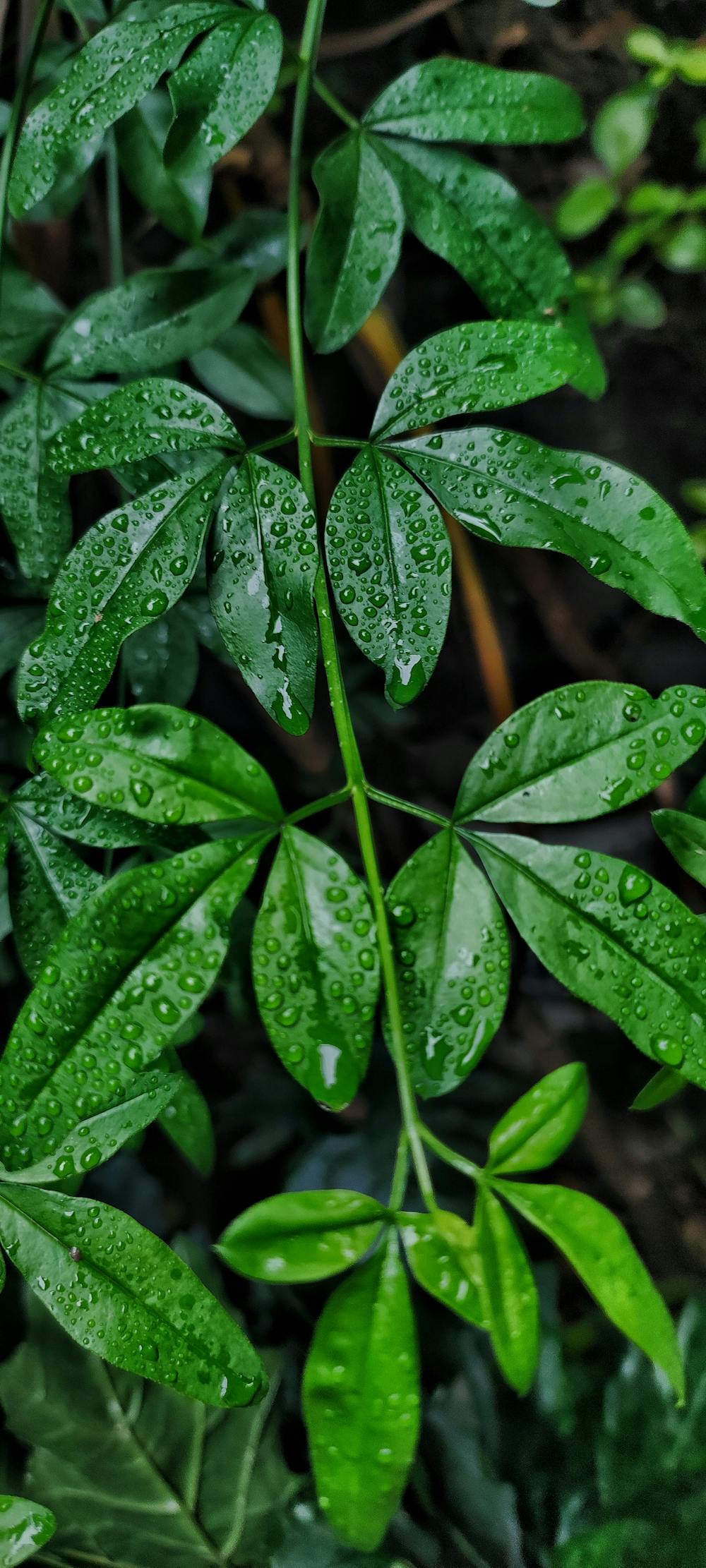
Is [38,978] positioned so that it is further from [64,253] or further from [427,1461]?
[64,253]

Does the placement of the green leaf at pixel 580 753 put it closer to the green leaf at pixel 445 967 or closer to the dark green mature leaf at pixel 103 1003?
the green leaf at pixel 445 967

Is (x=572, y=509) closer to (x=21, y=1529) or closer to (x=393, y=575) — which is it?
(x=393, y=575)

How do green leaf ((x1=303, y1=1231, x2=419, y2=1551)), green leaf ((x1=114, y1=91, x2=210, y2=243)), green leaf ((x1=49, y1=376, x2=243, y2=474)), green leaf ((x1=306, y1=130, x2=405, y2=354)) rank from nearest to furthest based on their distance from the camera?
1. green leaf ((x1=303, y1=1231, x2=419, y2=1551))
2. green leaf ((x1=49, y1=376, x2=243, y2=474))
3. green leaf ((x1=306, y1=130, x2=405, y2=354))
4. green leaf ((x1=114, y1=91, x2=210, y2=243))

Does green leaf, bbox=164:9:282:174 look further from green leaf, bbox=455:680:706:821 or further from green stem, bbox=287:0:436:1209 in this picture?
Answer: green leaf, bbox=455:680:706:821

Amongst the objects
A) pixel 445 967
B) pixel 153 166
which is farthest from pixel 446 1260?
pixel 153 166

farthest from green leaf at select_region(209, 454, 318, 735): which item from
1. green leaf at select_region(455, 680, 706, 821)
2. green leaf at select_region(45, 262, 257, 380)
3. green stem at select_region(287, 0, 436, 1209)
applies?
green leaf at select_region(45, 262, 257, 380)
